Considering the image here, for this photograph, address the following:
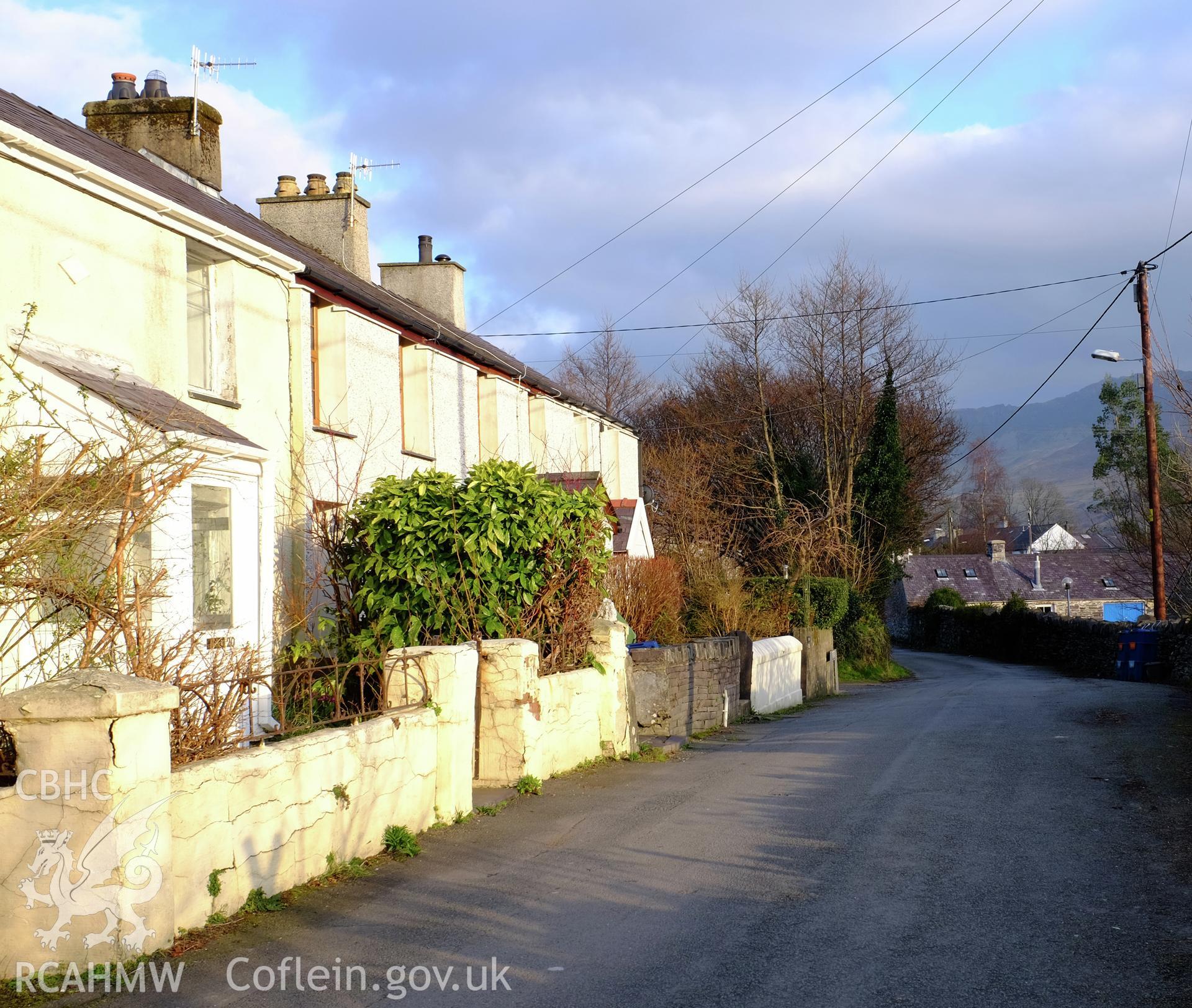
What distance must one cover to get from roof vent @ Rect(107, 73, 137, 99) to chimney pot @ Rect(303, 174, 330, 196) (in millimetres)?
4046

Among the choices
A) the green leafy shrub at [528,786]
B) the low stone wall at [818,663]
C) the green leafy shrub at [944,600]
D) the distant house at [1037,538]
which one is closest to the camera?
the green leafy shrub at [528,786]

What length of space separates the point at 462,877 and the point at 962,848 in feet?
11.2

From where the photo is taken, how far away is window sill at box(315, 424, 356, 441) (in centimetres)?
1373

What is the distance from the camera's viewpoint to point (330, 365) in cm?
1455

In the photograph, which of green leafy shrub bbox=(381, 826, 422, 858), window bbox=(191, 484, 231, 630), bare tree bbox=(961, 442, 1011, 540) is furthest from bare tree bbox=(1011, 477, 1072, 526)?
green leafy shrub bbox=(381, 826, 422, 858)

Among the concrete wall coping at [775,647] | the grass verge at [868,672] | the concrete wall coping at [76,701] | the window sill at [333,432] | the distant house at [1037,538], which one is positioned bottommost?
the grass verge at [868,672]

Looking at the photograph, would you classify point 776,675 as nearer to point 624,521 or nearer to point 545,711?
point 624,521

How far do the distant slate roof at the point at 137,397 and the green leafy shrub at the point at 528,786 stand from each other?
399 cm

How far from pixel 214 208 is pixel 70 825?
1112cm

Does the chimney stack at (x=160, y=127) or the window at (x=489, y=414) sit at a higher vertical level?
the chimney stack at (x=160, y=127)

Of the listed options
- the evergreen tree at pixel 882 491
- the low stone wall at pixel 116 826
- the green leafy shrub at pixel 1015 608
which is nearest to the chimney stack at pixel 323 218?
the low stone wall at pixel 116 826

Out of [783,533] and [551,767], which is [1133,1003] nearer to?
[551,767]

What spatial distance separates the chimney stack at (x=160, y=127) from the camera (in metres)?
16.0

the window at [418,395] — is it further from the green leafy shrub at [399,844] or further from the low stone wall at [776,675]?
the green leafy shrub at [399,844]
